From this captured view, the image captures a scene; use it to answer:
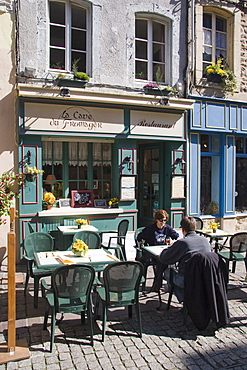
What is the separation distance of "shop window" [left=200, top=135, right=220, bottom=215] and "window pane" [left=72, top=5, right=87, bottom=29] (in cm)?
446

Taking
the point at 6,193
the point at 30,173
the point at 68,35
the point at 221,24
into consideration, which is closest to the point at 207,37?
the point at 221,24

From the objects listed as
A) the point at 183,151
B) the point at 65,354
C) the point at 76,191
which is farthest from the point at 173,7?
the point at 65,354

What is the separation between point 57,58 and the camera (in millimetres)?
8445

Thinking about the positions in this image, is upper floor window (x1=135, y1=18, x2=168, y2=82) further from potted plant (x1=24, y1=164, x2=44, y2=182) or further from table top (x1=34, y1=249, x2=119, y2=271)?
table top (x1=34, y1=249, x2=119, y2=271)

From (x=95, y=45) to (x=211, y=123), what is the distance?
3.90m

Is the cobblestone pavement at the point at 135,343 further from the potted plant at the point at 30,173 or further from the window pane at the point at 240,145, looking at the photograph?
the window pane at the point at 240,145

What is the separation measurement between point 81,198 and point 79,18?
449cm

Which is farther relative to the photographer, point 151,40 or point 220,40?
point 220,40

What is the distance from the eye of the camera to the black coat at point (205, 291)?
4.67 m

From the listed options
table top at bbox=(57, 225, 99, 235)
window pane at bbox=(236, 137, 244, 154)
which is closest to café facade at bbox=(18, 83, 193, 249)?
table top at bbox=(57, 225, 99, 235)

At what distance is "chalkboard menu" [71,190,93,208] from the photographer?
8805mm

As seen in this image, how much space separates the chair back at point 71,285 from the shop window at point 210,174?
6.41m

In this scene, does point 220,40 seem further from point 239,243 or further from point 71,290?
point 71,290

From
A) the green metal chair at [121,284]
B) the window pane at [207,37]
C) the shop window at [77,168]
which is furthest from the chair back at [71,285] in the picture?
the window pane at [207,37]
